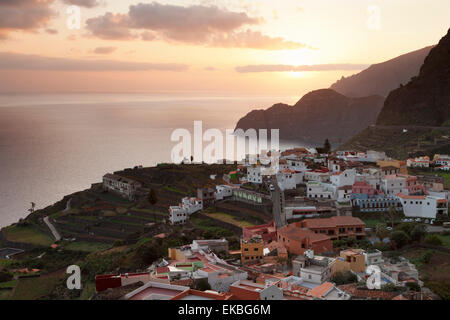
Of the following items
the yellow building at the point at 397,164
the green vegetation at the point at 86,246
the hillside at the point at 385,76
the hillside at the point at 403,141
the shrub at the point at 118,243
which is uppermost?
the hillside at the point at 385,76

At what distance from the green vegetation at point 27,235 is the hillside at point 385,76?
74750 millimetres

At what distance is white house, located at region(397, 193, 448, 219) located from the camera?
660 inches

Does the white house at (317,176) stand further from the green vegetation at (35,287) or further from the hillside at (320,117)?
the hillside at (320,117)

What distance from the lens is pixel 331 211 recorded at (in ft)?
58.4

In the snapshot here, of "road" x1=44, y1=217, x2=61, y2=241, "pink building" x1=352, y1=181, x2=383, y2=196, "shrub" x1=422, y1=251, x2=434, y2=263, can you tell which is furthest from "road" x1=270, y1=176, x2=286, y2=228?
"road" x1=44, y1=217, x2=61, y2=241

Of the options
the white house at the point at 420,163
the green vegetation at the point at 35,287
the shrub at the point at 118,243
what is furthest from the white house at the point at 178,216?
the white house at the point at 420,163

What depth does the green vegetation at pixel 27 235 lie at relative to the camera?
944 inches

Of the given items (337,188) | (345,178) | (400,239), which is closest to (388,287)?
(400,239)

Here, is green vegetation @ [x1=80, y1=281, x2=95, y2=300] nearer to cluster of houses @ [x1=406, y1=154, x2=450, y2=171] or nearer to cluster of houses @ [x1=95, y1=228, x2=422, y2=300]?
cluster of houses @ [x1=95, y1=228, x2=422, y2=300]

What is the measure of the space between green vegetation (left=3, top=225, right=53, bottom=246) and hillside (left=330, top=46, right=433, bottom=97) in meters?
74.8

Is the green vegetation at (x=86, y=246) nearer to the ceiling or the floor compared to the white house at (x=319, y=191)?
nearer to the floor

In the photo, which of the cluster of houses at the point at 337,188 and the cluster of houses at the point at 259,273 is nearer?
the cluster of houses at the point at 259,273
